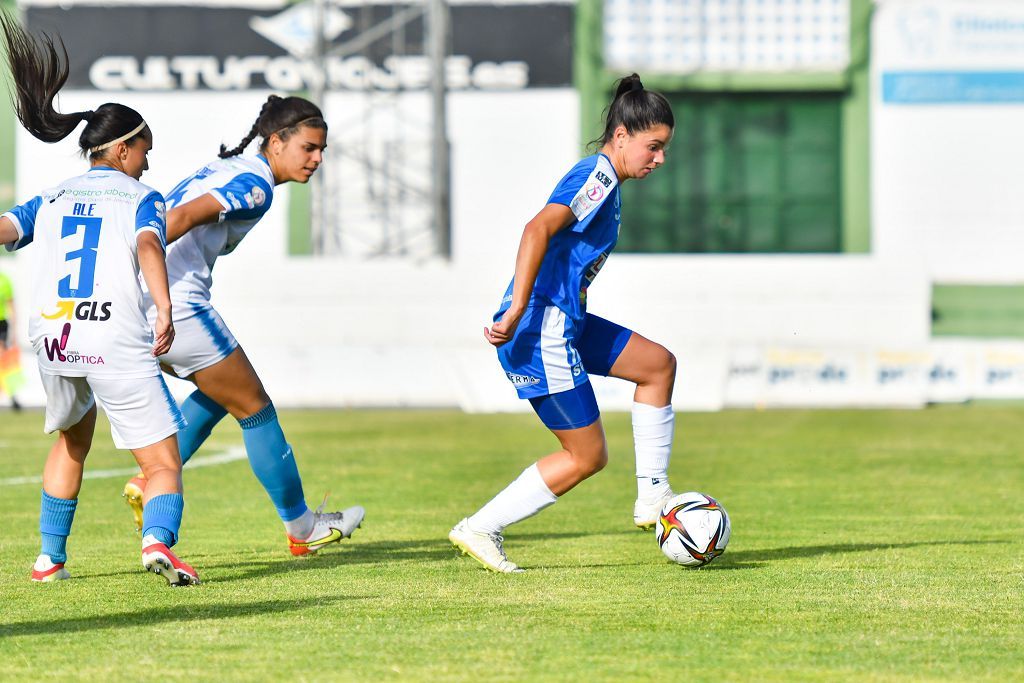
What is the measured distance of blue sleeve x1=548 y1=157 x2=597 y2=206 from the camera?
621cm

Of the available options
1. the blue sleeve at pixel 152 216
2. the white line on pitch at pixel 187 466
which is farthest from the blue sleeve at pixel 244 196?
the white line on pitch at pixel 187 466

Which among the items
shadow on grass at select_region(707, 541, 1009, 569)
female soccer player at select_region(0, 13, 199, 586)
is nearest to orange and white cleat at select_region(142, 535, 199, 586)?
female soccer player at select_region(0, 13, 199, 586)

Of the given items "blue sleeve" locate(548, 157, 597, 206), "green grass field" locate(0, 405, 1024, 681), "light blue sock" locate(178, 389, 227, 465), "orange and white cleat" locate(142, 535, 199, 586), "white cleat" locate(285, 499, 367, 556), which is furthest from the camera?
"light blue sock" locate(178, 389, 227, 465)

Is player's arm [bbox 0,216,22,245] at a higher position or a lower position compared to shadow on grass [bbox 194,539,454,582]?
higher

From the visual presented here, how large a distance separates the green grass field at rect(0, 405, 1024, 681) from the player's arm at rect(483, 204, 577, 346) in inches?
38.4

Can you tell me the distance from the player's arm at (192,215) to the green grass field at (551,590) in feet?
4.55

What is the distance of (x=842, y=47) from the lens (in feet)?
94.7

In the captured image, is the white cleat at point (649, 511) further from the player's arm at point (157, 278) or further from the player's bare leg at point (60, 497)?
the player's bare leg at point (60, 497)


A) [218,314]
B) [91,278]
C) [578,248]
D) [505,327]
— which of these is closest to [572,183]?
[578,248]

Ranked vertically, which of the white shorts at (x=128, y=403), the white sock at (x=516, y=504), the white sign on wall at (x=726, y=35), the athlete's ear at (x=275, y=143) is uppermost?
the white sign on wall at (x=726, y=35)

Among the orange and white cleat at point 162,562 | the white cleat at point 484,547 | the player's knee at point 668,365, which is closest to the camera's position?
the orange and white cleat at point 162,562

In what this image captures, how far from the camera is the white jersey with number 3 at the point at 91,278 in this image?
588cm

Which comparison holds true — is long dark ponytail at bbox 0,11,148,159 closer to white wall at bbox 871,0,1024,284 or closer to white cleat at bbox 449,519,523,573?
white cleat at bbox 449,519,523,573

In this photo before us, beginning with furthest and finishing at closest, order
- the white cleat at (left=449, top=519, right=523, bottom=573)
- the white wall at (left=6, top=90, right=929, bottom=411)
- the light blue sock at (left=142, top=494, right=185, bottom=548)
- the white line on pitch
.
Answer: the white wall at (left=6, top=90, right=929, bottom=411)
the white line on pitch
the white cleat at (left=449, top=519, right=523, bottom=573)
the light blue sock at (left=142, top=494, right=185, bottom=548)
